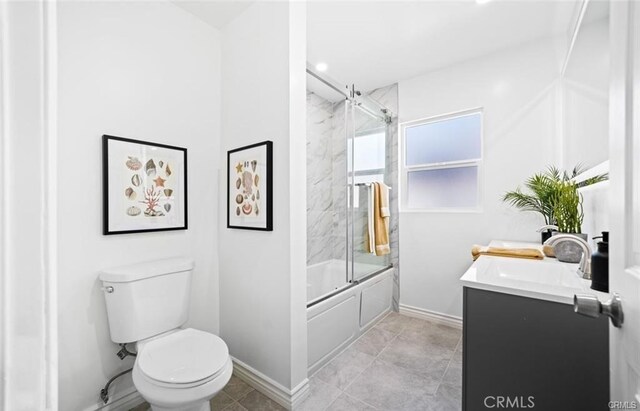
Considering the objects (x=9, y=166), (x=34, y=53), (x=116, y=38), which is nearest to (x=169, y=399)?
(x=9, y=166)

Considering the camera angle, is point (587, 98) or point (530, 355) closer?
point (530, 355)

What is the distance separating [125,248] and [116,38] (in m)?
1.28

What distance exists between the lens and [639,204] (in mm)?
517

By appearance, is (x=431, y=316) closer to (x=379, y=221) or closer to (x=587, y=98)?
(x=379, y=221)

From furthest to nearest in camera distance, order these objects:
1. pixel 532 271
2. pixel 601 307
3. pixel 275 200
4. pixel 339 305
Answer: pixel 339 305
pixel 275 200
pixel 532 271
pixel 601 307

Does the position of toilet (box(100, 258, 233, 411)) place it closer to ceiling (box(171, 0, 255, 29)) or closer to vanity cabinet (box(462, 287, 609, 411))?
vanity cabinet (box(462, 287, 609, 411))

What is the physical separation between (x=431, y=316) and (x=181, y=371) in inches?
97.8

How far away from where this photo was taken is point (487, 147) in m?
2.66

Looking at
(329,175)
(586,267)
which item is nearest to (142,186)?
(329,175)

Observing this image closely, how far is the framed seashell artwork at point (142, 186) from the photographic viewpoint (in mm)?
1609

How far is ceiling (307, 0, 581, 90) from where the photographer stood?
202 centimetres

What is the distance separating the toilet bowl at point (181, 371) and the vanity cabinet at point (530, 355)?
→ 1.13 meters

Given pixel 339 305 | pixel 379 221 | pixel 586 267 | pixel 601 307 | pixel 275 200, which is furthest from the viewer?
pixel 379 221

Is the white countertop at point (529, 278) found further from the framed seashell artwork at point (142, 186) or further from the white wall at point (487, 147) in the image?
the framed seashell artwork at point (142, 186)
